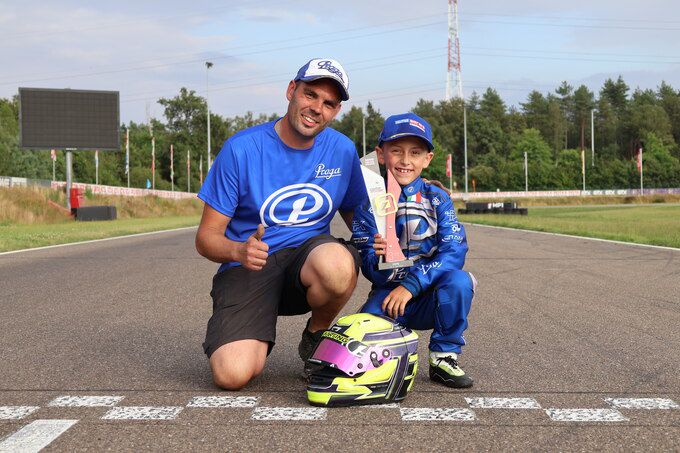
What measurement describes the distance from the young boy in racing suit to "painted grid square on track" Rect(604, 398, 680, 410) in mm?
837

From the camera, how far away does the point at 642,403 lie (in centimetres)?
389

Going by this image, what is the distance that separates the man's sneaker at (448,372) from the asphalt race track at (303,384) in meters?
0.05

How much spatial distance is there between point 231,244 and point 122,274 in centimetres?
702

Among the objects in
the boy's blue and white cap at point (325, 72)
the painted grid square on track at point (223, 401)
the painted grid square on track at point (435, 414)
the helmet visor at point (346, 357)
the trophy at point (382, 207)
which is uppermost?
the boy's blue and white cap at point (325, 72)

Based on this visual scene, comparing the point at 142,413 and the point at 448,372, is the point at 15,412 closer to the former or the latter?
the point at 142,413

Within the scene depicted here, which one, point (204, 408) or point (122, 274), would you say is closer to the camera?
point (204, 408)

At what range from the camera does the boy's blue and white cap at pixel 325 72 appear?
4.47 m

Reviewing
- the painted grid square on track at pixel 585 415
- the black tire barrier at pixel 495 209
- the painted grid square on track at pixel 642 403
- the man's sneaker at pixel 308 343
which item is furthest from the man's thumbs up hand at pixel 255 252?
the black tire barrier at pixel 495 209

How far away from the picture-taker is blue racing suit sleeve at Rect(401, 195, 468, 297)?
4406mm

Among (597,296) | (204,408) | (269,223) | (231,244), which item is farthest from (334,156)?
(597,296)

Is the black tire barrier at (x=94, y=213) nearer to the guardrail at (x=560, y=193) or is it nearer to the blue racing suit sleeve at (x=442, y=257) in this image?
the blue racing suit sleeve at (x=442, y=257)

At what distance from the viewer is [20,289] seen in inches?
360

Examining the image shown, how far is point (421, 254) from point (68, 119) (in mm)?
33339

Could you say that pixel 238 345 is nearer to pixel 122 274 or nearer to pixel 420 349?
pixel 420 349
